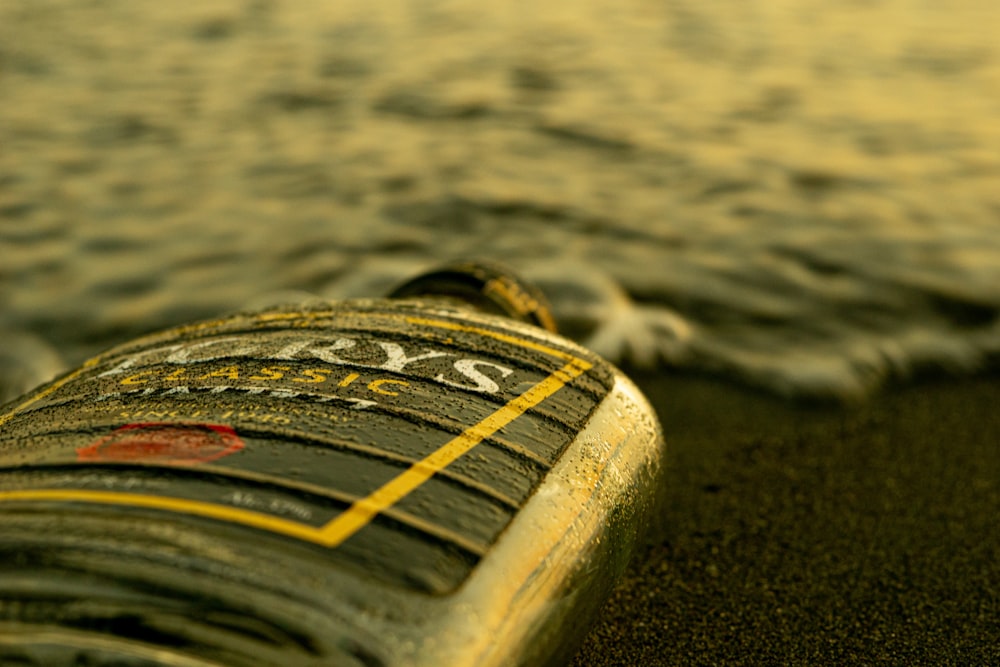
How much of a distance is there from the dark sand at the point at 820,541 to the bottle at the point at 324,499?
44 centimetres

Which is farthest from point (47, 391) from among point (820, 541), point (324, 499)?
point (820, 541)

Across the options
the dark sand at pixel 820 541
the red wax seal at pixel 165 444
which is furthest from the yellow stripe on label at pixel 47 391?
the dark sand at pixel 820 541

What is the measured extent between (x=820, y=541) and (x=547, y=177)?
341cm

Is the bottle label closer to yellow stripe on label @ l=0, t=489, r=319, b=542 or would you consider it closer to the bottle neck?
yellow stripe on label @ l=0, t=489, r=319, b=542

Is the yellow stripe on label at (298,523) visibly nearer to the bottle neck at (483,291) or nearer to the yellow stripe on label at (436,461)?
the yellow stripe on label at (436,461)

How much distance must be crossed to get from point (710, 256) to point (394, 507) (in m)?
3.36

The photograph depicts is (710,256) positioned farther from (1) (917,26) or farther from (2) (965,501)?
(1) (917,26)

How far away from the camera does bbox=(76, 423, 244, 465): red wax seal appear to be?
1256mm

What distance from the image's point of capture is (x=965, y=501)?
233 centimetres

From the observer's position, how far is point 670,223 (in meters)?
4.67

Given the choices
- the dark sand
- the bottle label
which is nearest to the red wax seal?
the bottle label

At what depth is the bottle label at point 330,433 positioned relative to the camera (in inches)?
44.9

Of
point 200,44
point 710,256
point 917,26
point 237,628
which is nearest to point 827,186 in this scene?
point 710,256

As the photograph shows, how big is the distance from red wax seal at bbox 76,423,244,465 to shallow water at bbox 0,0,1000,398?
7.41 ft
